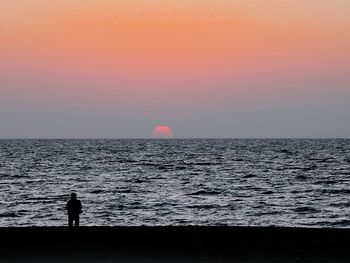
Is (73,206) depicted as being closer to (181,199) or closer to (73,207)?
(73,207)

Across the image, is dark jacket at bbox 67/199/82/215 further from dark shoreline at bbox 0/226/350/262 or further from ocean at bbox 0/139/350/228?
ocean at bbox 0/139/350/228

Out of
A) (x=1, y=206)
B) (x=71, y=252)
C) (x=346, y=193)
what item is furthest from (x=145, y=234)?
(x=346, y=193)

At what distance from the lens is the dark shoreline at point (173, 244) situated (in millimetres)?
20094

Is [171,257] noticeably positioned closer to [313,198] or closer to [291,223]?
[291,223]

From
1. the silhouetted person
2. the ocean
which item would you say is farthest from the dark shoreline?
the ocean

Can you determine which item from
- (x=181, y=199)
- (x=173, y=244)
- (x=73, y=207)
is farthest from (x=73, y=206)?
(x=181, y=199)

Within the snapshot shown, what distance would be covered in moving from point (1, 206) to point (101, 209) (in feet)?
Answer: 26.2

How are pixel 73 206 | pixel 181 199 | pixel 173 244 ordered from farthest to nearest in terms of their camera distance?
pixel 181 199, pixel 73 206, pixel 173 244

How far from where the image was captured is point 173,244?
23016 mm

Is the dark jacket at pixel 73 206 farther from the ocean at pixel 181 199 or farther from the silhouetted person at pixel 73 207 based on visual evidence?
the ocean at pixel 181 199

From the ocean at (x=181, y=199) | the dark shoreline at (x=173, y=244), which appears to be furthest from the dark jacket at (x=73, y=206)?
the ocean at (x=181, y=199)

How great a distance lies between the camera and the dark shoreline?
65.9 ft

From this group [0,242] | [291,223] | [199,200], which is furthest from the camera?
[199,200]

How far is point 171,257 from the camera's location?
20.3 metres
